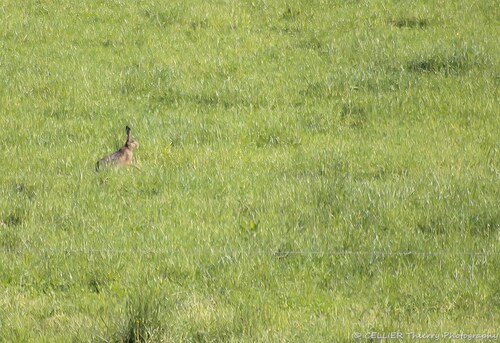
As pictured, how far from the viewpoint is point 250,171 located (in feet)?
31.3

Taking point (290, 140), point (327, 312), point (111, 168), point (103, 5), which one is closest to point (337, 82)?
point (290, 140)

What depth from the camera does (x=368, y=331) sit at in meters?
5.84

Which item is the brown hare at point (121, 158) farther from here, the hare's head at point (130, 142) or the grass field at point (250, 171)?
the grass field at point (250, 171)

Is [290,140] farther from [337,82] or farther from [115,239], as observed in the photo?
[115,239]

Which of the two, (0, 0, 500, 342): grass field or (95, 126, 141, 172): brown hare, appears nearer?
(0, 0, 500, 342): grass field

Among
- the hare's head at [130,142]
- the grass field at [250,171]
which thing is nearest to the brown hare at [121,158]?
the hare's head at [130,142]

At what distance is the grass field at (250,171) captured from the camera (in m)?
6.38

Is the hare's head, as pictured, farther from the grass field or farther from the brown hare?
the grass field

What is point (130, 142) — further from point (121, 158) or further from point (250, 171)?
point (250, 171)

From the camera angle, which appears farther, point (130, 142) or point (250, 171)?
point (130, 142)

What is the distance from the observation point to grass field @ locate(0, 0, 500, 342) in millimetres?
6375

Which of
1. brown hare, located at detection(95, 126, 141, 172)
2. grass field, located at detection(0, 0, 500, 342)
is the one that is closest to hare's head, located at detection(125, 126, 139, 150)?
brown hare, located at detection(95, 126, 141, 172)

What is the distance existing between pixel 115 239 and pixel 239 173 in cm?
218

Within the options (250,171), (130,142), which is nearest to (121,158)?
(130,142)
